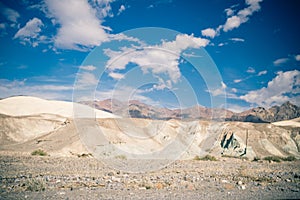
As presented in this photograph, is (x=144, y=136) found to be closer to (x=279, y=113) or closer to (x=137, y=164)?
(x=137, y=164)

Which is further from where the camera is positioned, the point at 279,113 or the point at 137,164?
the point at 279,113

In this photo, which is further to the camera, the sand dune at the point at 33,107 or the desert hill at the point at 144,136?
the sand dune at the point at 33,107

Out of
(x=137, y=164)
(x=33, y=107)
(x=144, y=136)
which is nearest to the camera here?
(x=137, y=164)

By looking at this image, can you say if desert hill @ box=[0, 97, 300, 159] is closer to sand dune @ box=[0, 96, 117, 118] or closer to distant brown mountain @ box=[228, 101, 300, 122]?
sand dune @ box=[0, 96, 117, 118]

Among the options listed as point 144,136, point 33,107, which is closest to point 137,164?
point 144,136

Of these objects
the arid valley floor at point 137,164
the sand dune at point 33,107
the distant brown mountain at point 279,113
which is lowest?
the arid valley floor at point 137,164

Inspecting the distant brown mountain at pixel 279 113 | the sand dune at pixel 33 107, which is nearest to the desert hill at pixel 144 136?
the sand dune at pixel 33 107

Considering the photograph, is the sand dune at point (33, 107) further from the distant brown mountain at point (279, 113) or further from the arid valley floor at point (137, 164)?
the distant brown mountain at point (279, 113)

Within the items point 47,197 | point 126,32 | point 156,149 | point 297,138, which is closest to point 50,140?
point 156,149

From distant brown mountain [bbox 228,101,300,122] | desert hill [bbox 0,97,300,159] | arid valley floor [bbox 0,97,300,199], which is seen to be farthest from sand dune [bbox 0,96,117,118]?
Result: distant brown mountain [bbox 228,101,300,122]

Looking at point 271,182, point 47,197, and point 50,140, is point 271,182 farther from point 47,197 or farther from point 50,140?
point 50,140

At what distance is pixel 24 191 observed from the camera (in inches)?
397

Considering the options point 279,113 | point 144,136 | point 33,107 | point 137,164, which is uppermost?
point 279,113

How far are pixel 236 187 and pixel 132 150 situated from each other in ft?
93.9
